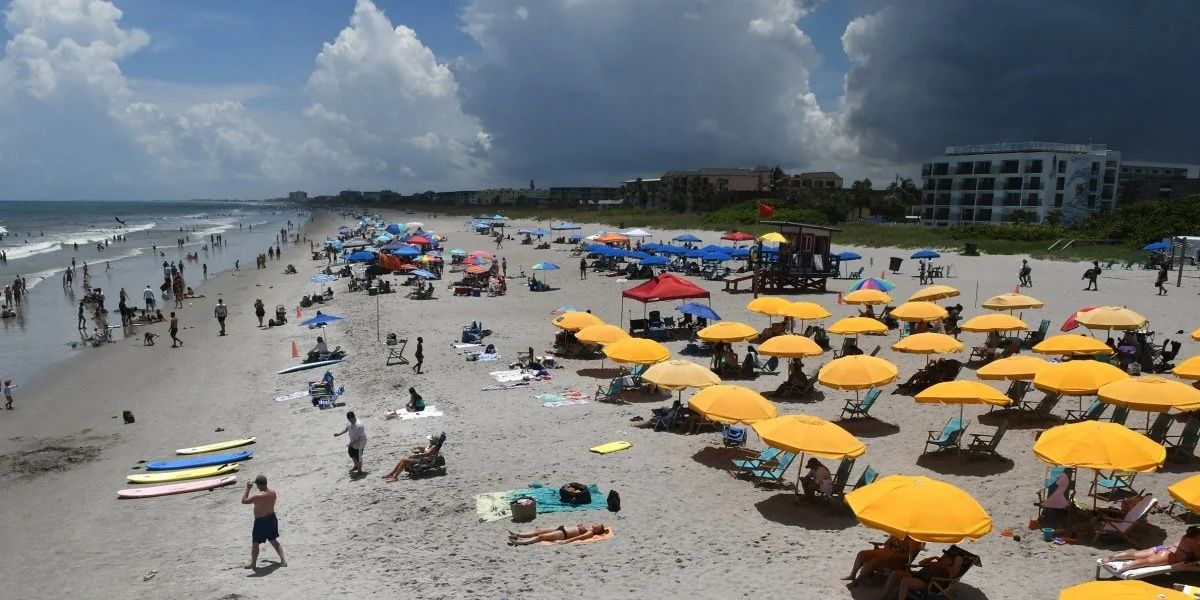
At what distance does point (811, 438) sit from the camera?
29.3 feet

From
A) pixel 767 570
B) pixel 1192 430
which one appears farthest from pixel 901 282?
pixel 767 570

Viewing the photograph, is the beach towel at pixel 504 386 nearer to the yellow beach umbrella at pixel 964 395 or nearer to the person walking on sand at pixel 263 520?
the person walking on sand at pixel 263 520

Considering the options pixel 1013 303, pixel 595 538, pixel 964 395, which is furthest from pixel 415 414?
pixel 1013 303

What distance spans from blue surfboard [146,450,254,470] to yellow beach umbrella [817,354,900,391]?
33.4ft

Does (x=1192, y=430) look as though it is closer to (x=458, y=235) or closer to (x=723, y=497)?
(x=723, y=497)

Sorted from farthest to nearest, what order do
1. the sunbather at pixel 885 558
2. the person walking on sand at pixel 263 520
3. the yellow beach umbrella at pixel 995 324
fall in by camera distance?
1. the yellow beach umbrella at pixel 995 324
2. the person walking on sand at pixel 263 520
3. the sunbather at pixel 885 558

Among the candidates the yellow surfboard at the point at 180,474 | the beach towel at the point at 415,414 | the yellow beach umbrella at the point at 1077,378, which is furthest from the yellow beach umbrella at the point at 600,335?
the yellow beach umbrella at the point at 1077,378

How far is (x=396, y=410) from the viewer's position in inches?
583

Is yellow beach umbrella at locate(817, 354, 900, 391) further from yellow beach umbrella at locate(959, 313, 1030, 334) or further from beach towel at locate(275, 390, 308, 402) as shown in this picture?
beach towel at locate(275, 390, 308, 402)

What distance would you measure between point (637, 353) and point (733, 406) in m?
3.85

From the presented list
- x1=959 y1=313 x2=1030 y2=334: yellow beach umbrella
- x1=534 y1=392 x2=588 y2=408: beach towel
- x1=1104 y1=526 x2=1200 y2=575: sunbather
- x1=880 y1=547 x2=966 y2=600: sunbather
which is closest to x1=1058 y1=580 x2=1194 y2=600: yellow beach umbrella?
x1=880 y1=547 x2=966 y2=600: sunbather

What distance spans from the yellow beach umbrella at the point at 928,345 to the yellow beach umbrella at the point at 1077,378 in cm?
236

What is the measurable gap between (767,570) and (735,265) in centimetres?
3429

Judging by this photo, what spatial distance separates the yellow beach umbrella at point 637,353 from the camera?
1403cm
